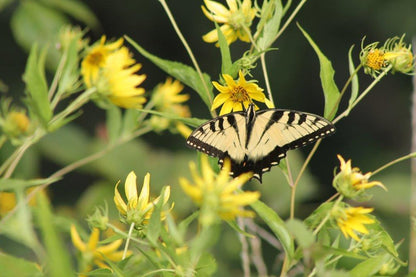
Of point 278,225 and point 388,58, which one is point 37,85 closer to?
point 278,225

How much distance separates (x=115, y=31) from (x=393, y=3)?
4.97 feet

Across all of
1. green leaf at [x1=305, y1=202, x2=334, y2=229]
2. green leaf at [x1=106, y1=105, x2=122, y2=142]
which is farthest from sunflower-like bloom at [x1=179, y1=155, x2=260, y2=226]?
green leaf at [x1=106, y1=105, x2=122, y2=142]

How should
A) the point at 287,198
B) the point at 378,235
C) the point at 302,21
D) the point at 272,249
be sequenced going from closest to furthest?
the point at 378,235 → the point at 287,198 → the point at 272,249 → the point at 302,21

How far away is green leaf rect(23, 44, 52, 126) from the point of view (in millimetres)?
731

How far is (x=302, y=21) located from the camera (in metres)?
3.41

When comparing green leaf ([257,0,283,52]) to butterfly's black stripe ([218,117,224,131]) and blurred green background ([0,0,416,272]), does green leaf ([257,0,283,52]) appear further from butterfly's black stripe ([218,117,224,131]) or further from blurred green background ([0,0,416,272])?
blurred green background ([0,0,416,272])

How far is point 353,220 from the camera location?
0.68m

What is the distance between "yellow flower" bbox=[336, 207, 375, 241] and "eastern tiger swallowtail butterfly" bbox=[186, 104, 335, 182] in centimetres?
21

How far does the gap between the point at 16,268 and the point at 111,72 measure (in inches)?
16.7

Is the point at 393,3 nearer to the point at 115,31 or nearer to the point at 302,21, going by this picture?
the point at 302,21

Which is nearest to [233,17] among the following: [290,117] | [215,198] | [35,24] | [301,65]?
[290,117]

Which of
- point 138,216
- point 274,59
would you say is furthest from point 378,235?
point 274,59

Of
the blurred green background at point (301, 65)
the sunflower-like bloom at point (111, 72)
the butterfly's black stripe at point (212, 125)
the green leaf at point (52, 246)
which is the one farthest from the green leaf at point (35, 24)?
the blurred green background at point (301, 65)

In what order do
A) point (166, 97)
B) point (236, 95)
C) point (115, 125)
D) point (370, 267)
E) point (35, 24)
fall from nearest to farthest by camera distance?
point (370, 267) → point (236, 95) → point (115, 125) → point (166, 97) → point (35, 24)
